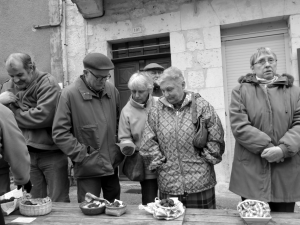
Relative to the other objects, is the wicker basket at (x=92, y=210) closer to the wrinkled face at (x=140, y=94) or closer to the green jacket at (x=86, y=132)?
the green jacket at (x=86, y=132)

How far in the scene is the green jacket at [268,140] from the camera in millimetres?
2365

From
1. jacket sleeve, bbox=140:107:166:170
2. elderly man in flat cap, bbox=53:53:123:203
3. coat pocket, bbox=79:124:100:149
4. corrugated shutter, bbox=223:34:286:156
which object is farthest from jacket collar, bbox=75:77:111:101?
corrugated shutter, bbox=223:34:286:156

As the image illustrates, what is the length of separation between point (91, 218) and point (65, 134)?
0.89m

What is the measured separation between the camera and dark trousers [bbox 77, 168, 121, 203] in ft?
9.17

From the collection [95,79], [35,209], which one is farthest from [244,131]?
[35,209]

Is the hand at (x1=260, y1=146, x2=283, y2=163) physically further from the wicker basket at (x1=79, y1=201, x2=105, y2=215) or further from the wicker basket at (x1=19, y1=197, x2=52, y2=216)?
the wicker basket at (x1=19, y1=197, x2=52, y2=216)

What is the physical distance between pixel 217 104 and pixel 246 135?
9.30 feet

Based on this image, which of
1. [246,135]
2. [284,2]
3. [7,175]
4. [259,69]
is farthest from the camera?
[284,2]

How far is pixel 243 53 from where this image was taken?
207 inches

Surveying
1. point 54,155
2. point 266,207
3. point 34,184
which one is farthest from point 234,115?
point 34,184

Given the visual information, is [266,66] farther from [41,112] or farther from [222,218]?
[41,112]

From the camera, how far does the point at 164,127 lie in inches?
98.3

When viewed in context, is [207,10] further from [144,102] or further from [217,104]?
[144,102]

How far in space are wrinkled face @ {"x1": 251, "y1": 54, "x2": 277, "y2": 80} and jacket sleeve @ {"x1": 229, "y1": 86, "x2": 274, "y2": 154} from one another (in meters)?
0.23
